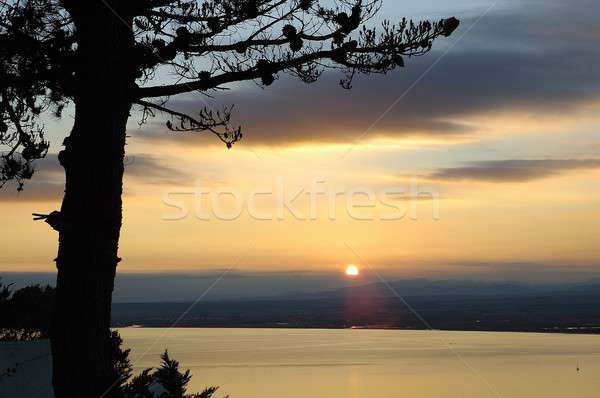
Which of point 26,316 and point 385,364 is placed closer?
point 26,316

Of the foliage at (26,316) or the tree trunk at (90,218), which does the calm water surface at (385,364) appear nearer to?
the foliage at (26,316)

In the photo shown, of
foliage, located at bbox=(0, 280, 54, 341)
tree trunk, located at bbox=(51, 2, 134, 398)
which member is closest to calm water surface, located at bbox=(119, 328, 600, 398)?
foliage, located at bbox=(0, 280, 54, 341)

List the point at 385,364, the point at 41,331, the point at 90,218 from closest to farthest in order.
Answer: the point at 90,218, the point at 41,331, the point at 385,364

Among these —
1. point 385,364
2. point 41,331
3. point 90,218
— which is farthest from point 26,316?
point 385,364

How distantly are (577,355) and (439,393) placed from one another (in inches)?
836

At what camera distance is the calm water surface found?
58.3 m

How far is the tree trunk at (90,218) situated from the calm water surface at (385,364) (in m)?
43.2

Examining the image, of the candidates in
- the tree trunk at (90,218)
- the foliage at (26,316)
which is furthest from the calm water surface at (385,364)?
the tree trunk at (90,218)

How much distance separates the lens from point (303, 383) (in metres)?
60.2

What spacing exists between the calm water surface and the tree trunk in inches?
1699

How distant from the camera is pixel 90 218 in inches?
407

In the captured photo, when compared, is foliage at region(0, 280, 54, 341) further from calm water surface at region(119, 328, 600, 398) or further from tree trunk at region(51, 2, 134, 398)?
calm water surface at region(119, 328, 600, 398)

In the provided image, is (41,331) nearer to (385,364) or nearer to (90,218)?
(90,218)

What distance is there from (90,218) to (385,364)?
63.6m
